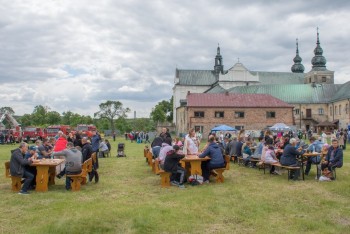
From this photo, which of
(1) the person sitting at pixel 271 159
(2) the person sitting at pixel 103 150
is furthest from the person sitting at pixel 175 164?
(2) the person sitting at pixel 103 150

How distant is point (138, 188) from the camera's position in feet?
35.9

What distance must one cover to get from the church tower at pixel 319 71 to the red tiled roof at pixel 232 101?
114ft

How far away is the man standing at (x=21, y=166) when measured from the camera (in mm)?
10062

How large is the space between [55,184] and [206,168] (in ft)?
15.4

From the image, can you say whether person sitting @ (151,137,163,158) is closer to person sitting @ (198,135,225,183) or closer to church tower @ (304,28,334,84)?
person sitting @ (198,135,225,183)

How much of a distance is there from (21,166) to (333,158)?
9.19 meters

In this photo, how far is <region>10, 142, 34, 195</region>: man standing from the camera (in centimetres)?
1006

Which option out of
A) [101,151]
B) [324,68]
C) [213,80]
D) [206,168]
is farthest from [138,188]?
[324,68]

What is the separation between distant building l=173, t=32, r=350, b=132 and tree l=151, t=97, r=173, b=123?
19.2ft

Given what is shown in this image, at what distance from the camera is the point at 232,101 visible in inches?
2103

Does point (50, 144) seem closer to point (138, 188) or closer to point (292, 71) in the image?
point (138, 188)

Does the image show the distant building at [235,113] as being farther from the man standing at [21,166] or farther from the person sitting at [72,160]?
the man standing at [21,166]

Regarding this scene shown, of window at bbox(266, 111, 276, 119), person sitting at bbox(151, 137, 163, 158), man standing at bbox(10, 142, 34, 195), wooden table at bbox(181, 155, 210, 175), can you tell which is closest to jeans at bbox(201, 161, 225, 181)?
wooden table at bbox(181, 155, 210, 175)

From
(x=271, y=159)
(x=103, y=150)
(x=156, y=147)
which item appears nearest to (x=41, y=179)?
(x=156, y=147)
